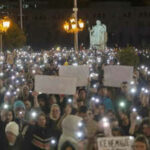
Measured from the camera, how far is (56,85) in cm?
1056

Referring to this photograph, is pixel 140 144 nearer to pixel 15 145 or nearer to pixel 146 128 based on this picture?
pixel 146 128

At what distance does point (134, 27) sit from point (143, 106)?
69591 millimetres

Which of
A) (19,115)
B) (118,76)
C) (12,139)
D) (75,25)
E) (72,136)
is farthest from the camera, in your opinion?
(75,25)

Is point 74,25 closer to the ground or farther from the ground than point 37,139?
farther from the ground

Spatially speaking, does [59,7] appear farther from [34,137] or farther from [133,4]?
[34,137]

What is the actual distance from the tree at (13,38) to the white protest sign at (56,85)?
3270 cm

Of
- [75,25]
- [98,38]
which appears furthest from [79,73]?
[98,38]

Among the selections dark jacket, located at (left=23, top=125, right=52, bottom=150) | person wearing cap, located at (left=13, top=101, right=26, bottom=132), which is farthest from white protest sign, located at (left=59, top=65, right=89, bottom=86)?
dark jacket, located at (left=23, top=125, right=52, bottom=150)

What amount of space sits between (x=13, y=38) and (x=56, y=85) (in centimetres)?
3341

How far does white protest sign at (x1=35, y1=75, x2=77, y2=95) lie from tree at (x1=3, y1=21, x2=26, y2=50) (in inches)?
1287

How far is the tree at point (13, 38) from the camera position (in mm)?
43125

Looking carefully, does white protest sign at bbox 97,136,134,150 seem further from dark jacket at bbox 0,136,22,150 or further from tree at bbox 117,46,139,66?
tree at bbox 117,46,139,66

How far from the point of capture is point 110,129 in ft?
22.9

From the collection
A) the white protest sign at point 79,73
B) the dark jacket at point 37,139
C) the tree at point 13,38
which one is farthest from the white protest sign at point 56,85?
the tree at point 13,38
